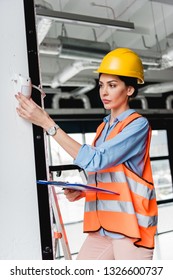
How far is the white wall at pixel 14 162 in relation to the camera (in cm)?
82

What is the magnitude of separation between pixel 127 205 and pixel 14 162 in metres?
0.44

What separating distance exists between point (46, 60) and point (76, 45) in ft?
6.50

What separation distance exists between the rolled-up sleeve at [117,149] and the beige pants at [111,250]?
0.29 metres

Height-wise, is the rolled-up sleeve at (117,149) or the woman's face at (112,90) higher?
the woman's face at (112,90)

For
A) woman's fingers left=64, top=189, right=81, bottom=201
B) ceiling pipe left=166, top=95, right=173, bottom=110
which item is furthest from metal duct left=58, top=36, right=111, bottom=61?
ceiling pipe left=166, top=95, right=173, bottom=110

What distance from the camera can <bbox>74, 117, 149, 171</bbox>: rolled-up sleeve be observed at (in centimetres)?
98

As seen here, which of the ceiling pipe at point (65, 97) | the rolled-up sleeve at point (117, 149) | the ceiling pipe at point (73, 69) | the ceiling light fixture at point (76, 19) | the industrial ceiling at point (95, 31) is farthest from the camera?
the ceiling pipe at point (65, 97)

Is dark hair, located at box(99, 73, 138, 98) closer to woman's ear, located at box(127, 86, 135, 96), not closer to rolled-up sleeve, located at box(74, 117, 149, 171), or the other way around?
woman's ear, located at box(127, 86, 135, 96)

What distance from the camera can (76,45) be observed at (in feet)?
11.1

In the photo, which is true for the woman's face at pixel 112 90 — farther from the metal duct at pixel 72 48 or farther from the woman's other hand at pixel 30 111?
the metal duct at pixel 72 48

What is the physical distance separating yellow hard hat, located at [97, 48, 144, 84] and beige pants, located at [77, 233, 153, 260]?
618 millimetres

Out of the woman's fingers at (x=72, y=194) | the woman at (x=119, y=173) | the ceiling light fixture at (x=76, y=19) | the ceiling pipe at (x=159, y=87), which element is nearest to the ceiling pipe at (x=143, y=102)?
the ceiling pipe at (x=159, y=87)

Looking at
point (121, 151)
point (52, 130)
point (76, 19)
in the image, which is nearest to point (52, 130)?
point (52, 130)
